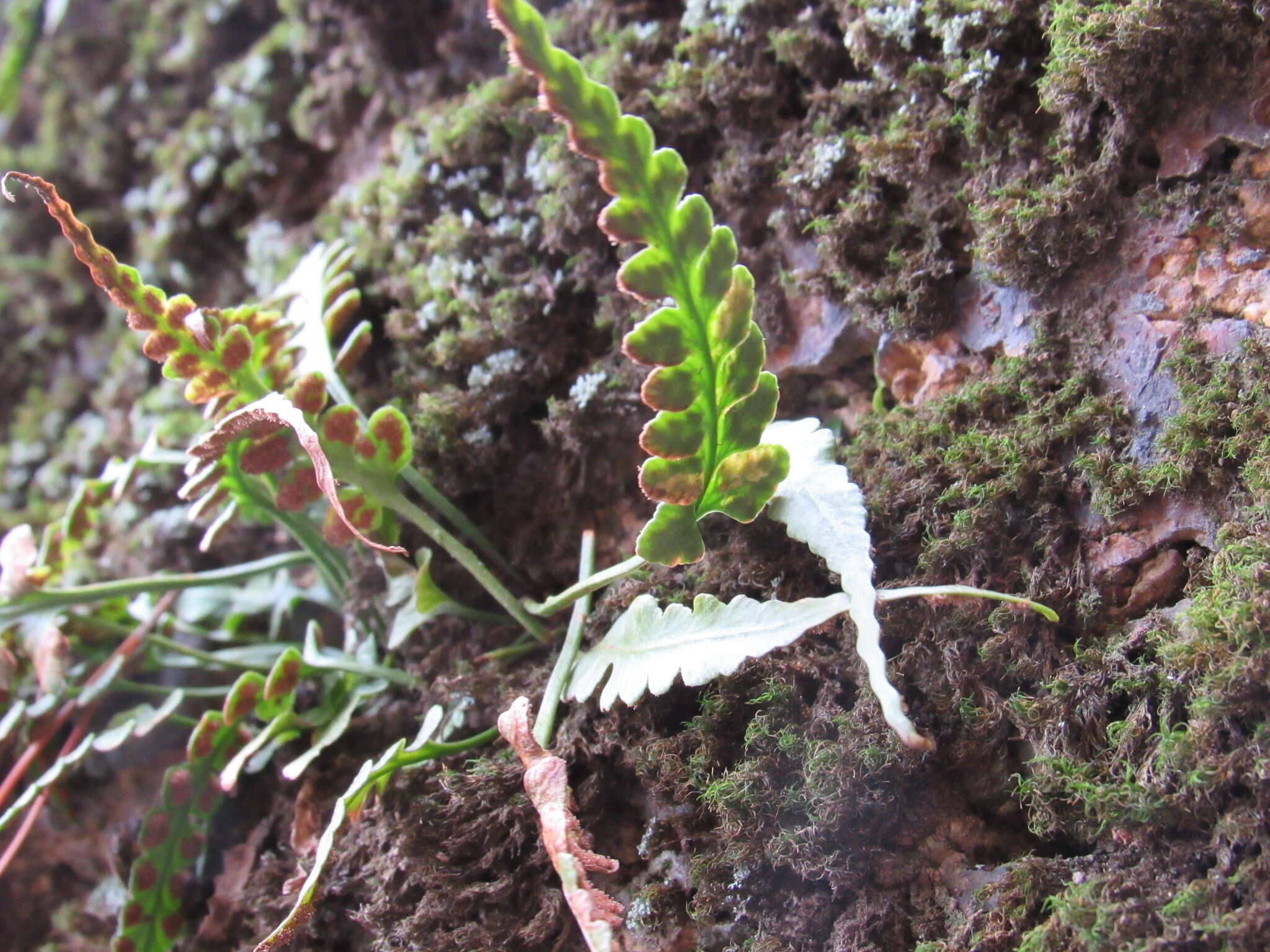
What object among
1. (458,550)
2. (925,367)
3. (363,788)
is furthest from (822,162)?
(363,788)

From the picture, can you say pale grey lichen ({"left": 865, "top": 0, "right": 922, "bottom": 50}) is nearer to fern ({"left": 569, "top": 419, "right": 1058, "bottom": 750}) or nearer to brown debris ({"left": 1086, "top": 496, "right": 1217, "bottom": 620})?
fern ({"left": 569, "top": 419, "right": 1058, "bottom": 750})

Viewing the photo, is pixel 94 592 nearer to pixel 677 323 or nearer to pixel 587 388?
pixel 587 388

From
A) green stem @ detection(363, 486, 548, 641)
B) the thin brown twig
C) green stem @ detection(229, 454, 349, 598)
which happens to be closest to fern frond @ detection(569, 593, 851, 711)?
green stem @ detection(363, 486, 548, 641)

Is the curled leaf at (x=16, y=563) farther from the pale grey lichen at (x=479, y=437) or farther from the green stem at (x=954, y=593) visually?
the green stem at (x=954, y=593)

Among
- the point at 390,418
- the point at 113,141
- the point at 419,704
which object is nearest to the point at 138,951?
the point at 419,704

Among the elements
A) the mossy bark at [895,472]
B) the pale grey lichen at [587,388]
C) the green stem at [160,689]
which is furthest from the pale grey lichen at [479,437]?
the green stem at [160,689]

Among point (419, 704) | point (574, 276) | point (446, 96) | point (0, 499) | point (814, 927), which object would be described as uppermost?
point (446, 96)

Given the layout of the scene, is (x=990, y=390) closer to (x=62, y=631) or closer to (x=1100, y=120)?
(x=1100, y=120)
